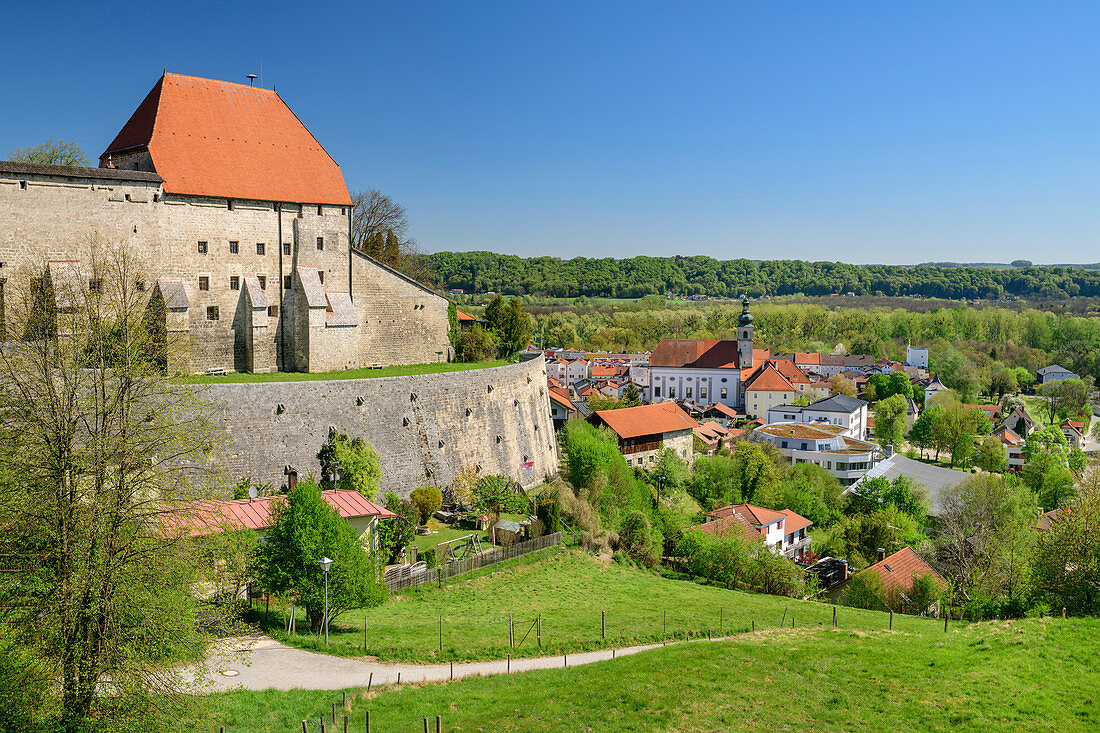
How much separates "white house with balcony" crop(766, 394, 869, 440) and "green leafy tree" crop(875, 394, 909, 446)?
10.1ft

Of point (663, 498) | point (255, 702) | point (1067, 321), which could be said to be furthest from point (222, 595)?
point (1067, 321)

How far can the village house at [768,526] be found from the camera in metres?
38.0

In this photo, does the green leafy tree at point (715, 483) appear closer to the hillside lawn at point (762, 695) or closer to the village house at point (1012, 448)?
the hillside lawn at point (762, 695)

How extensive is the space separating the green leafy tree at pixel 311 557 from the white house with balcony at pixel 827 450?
4535 cm

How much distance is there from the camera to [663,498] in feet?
151

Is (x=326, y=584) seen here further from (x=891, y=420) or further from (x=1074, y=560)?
(x=891, y=420)

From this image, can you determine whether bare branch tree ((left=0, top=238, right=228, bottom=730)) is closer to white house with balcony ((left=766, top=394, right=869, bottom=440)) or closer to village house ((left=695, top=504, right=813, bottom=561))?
village house ((left=695, top=504, right=813, bottom=561))

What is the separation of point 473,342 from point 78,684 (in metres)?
31.1

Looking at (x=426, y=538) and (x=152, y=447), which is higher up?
(x=152, y=447)

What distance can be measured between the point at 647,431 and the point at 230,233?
2905cm

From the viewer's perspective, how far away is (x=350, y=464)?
2798 centimetres

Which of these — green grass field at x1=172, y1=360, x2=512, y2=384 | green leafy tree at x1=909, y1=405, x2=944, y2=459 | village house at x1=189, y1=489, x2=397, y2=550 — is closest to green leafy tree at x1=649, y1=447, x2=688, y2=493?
green grass field at x1=172, y1=360, x2=512, y2=384

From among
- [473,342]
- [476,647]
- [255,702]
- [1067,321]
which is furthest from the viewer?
[1067,321]

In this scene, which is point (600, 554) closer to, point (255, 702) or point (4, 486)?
point (255, 702)
